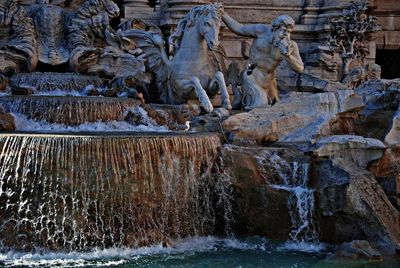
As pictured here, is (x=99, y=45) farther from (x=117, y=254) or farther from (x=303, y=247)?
(x=303, y=247)

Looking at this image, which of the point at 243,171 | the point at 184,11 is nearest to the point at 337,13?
the point at 184,11

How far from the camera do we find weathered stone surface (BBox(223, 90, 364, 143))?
10078 mm

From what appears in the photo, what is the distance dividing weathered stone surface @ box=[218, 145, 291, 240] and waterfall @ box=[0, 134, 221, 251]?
1.98 ft

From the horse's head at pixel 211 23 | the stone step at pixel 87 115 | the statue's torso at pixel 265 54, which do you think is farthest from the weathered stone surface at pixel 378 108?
the stone step at pixel 87 115

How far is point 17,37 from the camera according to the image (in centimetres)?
1252

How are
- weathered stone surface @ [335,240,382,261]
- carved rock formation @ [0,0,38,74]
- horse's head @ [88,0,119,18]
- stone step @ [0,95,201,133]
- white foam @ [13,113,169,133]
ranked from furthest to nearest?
horse's head @ [88,0,119,18], carved rock formation @ [0,0,38,74], stone step @ [0,95,201,133], white foam @ [13,113,169,133], weathered stone surface @ [335,240,382,261]

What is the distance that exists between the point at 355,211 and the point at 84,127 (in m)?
3.66

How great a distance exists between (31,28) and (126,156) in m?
5.04

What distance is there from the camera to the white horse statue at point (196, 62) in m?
10.9

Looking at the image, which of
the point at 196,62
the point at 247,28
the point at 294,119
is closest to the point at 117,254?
the point at 294,119

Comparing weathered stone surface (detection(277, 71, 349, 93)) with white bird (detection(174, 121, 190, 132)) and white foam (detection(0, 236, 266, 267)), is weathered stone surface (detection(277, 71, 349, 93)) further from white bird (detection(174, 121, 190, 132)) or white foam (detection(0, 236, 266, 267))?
white foam (detection(0, 236, 266, 267))

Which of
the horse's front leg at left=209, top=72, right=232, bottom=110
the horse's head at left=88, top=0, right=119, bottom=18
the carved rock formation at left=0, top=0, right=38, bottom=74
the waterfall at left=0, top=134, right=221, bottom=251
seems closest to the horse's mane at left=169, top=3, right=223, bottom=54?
the horse's front leg at left=209, top=72, right=232, bottom=110

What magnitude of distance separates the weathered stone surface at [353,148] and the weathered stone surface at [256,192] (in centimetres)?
57

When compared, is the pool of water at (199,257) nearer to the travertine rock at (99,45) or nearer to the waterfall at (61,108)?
the waterfall at (61,108)
